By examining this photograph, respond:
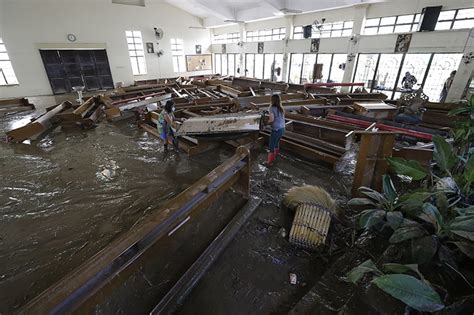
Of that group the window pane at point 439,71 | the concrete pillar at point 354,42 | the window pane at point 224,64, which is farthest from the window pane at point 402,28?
the window pane at point 224,64

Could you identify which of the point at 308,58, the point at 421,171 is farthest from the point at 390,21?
the point at 421,171

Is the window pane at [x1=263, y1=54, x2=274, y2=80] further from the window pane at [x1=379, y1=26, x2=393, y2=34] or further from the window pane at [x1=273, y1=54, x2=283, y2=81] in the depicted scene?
the window pane at [x1=379, y1=26, x2=393, y2=34]

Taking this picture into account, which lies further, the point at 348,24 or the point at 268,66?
the point at 268,66

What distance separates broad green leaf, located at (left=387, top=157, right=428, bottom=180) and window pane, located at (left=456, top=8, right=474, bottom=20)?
10448mm

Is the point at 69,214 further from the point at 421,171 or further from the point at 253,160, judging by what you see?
the point at 421,171

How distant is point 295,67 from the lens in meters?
15.3

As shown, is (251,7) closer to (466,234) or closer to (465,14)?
(465,14)

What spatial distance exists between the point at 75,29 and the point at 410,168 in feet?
63.9

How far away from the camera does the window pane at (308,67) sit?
13968 millimetres

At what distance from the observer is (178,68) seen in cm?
2008

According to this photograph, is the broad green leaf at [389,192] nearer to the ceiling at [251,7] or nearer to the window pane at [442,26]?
the window pane at [442,26]

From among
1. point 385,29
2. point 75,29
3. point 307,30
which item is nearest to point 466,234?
point 385,29

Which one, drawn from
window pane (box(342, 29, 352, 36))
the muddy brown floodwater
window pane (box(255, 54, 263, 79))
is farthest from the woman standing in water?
window pane (box(255, 54, 263, 79))

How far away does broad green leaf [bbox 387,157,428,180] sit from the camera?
2.02 m
